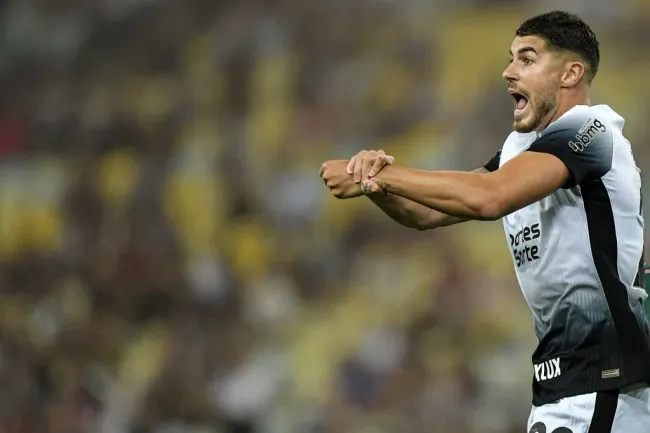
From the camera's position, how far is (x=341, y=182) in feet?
9.68

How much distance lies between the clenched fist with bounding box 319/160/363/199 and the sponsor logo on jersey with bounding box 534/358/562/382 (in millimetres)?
789

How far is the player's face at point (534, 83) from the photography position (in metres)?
3.16

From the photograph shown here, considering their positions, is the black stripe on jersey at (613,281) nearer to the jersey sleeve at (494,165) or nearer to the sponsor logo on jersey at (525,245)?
the sponsor logo on jersey at (525,245)

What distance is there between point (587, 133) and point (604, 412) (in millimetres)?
827

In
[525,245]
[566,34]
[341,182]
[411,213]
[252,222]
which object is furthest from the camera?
[252,222]

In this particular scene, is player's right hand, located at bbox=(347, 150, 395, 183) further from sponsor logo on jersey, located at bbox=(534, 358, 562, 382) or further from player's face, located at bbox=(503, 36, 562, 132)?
sponsor logo on jersey, located at bbox=(534, 358, 562, 382)

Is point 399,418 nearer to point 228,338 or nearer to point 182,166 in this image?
point 228,338

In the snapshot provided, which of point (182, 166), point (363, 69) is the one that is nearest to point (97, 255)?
point (182, 166)

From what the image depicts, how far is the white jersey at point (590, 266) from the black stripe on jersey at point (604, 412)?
26 mm

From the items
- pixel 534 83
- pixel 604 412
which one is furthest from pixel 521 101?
pixel 604 412

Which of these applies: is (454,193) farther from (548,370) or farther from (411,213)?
(411,213)

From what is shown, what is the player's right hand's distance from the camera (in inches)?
113

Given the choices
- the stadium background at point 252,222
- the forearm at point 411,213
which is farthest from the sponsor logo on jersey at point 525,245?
the stadium background at point 252,222

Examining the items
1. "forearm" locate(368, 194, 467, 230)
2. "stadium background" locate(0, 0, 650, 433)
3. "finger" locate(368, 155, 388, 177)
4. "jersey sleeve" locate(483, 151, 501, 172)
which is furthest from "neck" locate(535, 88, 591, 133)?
"stadium background" locate(0, 0, 650, 433)
